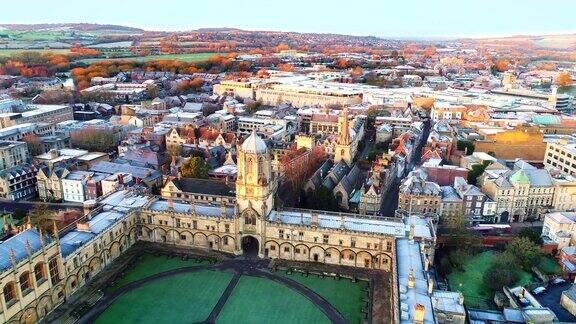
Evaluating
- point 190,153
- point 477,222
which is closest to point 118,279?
point 190,153

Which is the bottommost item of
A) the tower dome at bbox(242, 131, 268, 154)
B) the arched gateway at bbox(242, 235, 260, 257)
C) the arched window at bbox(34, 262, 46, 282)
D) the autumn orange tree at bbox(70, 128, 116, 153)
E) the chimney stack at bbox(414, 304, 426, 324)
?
the arched gateway at bbox(242, 235, 260, 257)

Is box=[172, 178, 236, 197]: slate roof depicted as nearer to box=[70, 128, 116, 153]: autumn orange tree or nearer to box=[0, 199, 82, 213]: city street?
box=[0, 199, 82, 213]: city street

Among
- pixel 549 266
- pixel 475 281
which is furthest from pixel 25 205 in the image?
pixel 549 266

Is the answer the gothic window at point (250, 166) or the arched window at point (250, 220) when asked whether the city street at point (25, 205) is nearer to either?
the arched window at point (250, 220)

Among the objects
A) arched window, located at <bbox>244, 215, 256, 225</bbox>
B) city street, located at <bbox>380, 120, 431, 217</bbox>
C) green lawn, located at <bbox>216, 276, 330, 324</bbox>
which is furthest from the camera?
city street, located at <bbox>380, 120, 431, 217</bbox>

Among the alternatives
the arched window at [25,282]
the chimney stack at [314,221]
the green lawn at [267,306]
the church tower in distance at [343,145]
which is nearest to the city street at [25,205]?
the arched window at [25,282]

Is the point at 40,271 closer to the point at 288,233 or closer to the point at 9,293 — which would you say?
the point at 9,293

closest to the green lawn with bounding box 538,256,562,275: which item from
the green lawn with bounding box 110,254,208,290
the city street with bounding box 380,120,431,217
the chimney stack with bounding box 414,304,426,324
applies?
the city street with bounding box 380,120,431,217

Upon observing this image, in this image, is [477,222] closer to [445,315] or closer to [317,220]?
[317,220]
